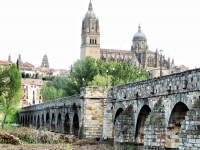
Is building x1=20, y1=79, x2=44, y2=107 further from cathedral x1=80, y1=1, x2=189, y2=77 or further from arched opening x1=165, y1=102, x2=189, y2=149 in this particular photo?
arched opening x1=165, y1=102, x2=189, y2=149

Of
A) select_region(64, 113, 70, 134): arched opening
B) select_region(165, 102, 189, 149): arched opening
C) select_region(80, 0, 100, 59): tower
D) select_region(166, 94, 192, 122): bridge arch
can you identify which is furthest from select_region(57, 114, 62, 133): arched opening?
select_region(80, 0, 100, 59): tower

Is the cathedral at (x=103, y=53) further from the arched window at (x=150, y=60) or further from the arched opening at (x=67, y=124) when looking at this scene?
the arched opening at (x=67, y=124)

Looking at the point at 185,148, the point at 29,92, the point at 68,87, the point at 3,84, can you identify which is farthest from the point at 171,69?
the point at 185,148

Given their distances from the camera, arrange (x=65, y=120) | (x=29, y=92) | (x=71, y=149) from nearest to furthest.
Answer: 1. (x=71, y=149)
2. (x=65, y=120)
3. (x=29, y=92)

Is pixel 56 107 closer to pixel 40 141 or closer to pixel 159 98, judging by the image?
pixel 40 141

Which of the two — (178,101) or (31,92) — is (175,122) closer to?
(178,101)

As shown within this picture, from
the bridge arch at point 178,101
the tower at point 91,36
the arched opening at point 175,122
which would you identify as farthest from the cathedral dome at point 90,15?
the bridge arch at point 178,101

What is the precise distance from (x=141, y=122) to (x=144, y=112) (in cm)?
66

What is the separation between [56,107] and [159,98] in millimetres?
27962

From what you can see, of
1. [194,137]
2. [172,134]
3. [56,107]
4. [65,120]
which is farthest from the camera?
[56,107]

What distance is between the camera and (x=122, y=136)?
102 ft

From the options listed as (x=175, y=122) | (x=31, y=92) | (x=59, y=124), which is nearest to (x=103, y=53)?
(x=31, y=92)

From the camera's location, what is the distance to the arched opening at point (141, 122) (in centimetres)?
2947

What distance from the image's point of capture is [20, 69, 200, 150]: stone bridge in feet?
71.4
